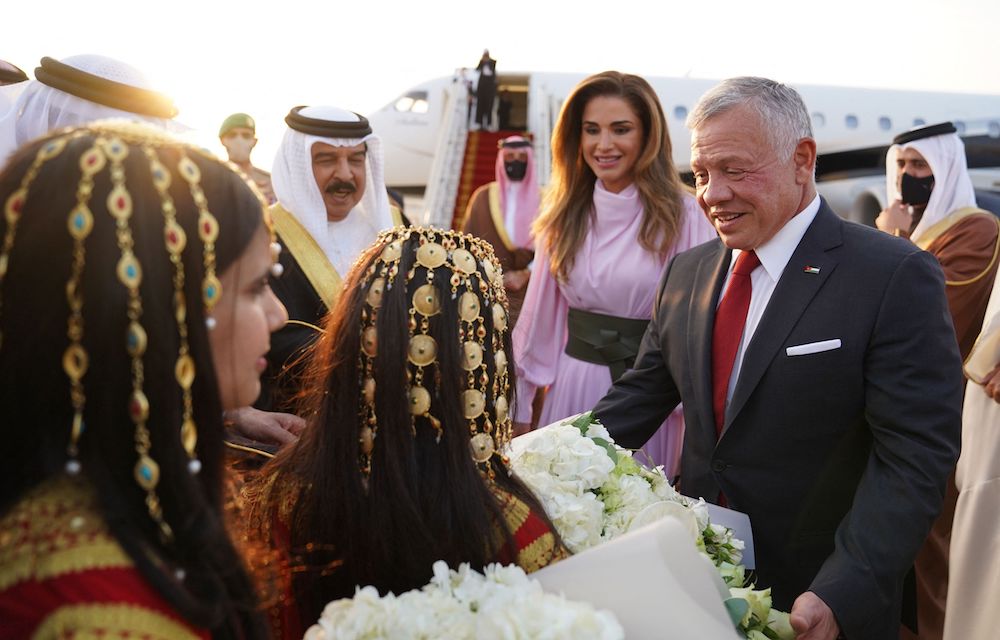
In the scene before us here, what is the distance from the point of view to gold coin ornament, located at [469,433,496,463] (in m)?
1.83

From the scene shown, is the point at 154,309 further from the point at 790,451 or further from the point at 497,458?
the point at 790,451

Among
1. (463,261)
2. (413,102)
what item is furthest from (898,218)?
(413,102)

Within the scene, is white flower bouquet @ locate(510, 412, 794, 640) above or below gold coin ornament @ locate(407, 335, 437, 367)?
below

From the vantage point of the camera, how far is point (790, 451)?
8.41 feet

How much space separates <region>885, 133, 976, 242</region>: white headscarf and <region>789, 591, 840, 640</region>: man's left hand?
15.5 ft

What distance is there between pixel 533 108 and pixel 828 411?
20.7 m

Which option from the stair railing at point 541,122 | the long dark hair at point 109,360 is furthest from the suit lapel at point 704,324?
the stair railing at point 541,122

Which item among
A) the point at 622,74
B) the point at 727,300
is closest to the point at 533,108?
the point at 622,74

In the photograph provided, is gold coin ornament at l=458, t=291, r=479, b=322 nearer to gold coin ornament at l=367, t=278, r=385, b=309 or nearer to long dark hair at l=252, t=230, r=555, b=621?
long dark hair at l=252, t=230, r=555, b=621

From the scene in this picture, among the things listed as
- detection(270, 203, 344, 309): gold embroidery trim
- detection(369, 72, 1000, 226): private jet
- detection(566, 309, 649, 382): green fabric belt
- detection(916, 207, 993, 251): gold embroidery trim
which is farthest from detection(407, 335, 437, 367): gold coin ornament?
detection(369, 72, 1000, 226): private jet

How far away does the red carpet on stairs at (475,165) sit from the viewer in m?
18.2

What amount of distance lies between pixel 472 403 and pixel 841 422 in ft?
4.14

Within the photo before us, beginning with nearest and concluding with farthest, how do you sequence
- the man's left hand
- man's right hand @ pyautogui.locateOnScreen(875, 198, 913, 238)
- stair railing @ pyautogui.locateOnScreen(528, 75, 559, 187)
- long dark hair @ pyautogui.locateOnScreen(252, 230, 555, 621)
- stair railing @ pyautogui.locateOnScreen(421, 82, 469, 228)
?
long dark hair @ pyautogui.locateOnScreen(252, 230, 555, 621) → the man's left hand → man's right hand @ pyautogui.locateOnScreen(875, 198, 913, 238) → stair railing @ pyautogui.locateOnScreen(421, 82, 469, 228) → stair railing @ pyautogui.locateOnScreen(528, 75, 559, 187)

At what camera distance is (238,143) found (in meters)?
8.33
